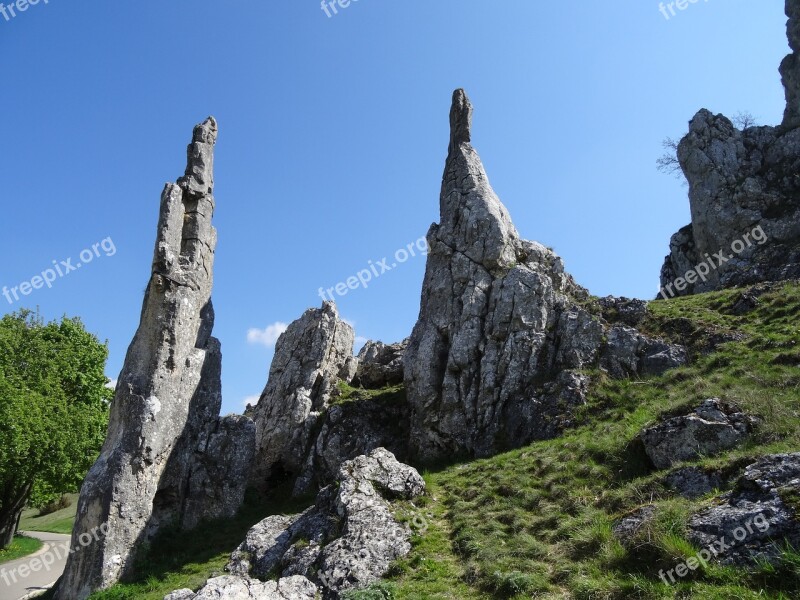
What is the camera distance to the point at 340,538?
53.0 feet

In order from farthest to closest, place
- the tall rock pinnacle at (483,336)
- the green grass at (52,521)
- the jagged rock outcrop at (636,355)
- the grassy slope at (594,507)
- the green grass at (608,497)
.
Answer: the green grass at (52,521)
the tall rock pinnacle at (483,336)
the jagged rock outcrop at (636,355)
the grassy slope at (594,507)
the green grass at (608,497)

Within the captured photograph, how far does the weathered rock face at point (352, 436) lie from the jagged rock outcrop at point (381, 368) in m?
3.52

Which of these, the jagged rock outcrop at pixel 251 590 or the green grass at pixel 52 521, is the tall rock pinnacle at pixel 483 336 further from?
the green grass at pixel 52 521

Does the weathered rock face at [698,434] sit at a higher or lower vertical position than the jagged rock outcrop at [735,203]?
lower

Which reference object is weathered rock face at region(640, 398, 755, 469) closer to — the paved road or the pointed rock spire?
the pointed rock spire

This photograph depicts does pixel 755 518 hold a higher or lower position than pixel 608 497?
lower

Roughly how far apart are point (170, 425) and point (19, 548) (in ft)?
72.1

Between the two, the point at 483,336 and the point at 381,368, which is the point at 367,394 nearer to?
the point at 381,368

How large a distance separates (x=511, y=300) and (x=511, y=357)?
3.58 m

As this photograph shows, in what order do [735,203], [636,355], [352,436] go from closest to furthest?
1. [636,355]
2. [352,436]
3. [735,203]

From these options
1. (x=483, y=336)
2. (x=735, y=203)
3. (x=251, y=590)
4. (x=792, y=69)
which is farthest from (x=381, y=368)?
(x=792, y=69)

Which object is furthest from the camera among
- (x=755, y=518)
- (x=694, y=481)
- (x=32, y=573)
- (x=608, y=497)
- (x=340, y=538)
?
(x=32, y=573)

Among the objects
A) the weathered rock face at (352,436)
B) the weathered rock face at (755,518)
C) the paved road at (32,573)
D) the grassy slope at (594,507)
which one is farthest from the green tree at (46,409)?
the weathered rock face at (755,518)

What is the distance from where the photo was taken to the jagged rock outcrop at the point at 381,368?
3500 centimetres
